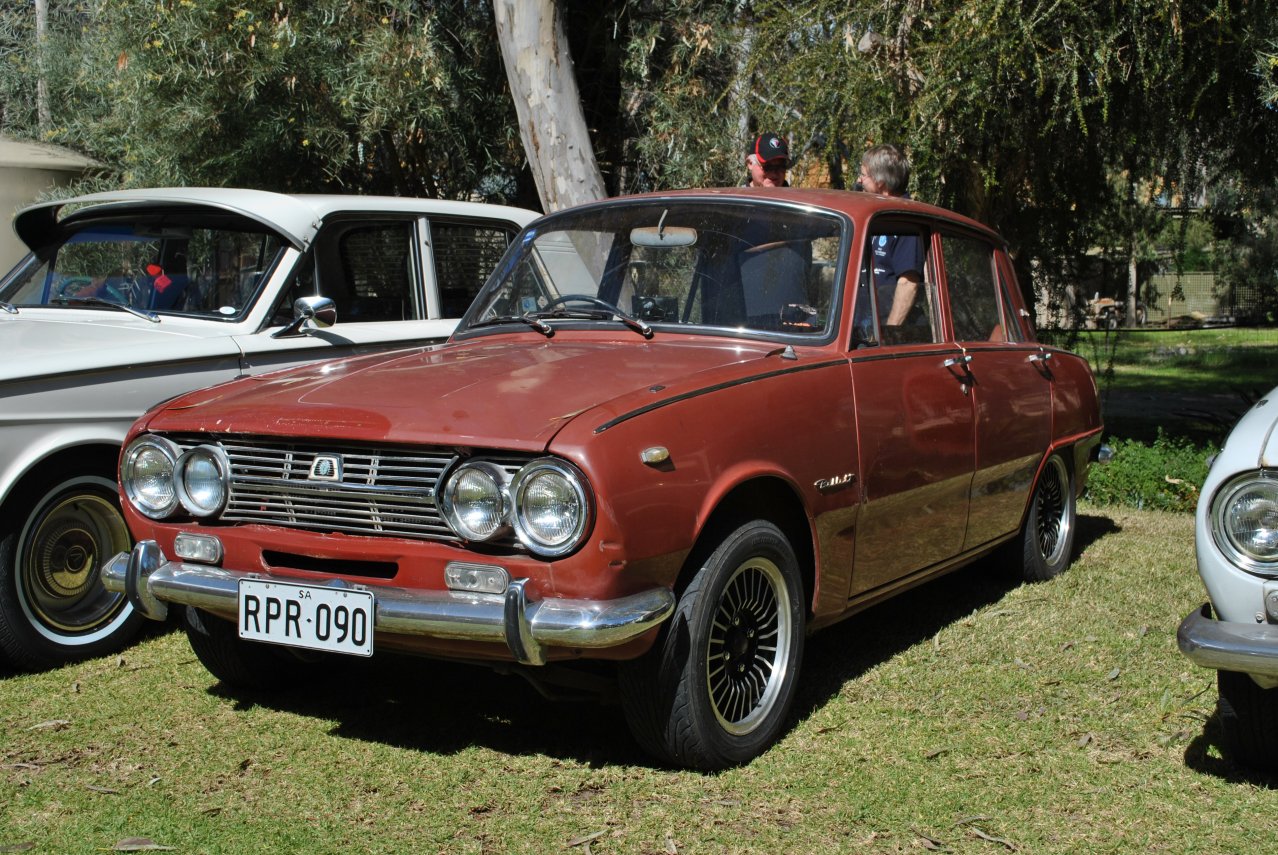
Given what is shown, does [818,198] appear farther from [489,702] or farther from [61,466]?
[61,466]

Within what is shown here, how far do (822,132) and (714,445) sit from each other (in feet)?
20.2

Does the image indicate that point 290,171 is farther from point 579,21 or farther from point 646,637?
point 646,637

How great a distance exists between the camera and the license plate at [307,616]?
365 centimetres

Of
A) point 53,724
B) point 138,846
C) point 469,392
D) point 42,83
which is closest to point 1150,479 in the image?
point 469,392

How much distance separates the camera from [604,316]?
475 cm

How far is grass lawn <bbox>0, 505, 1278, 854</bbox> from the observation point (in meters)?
3.50

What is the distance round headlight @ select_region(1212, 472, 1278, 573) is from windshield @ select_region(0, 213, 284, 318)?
4.13 metres

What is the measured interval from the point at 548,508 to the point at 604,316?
4.69ft

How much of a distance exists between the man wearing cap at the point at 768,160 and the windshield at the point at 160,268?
2.45 meters

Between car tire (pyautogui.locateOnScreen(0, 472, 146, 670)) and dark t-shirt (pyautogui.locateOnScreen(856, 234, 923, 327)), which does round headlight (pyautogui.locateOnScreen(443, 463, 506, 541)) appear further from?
car tire (pyautogui.locateOnScreen(0, 472, 146, 670))

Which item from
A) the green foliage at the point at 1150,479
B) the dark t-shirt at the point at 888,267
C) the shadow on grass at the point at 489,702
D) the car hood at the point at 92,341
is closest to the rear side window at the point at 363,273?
the car hood at the point at 92,341

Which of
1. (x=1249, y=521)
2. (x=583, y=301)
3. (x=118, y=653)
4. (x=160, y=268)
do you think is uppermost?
(x=160, y=268)

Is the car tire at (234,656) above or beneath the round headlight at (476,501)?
beneath

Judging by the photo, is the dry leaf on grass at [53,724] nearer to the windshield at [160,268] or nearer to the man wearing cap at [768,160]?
the windshield at [160,268]
